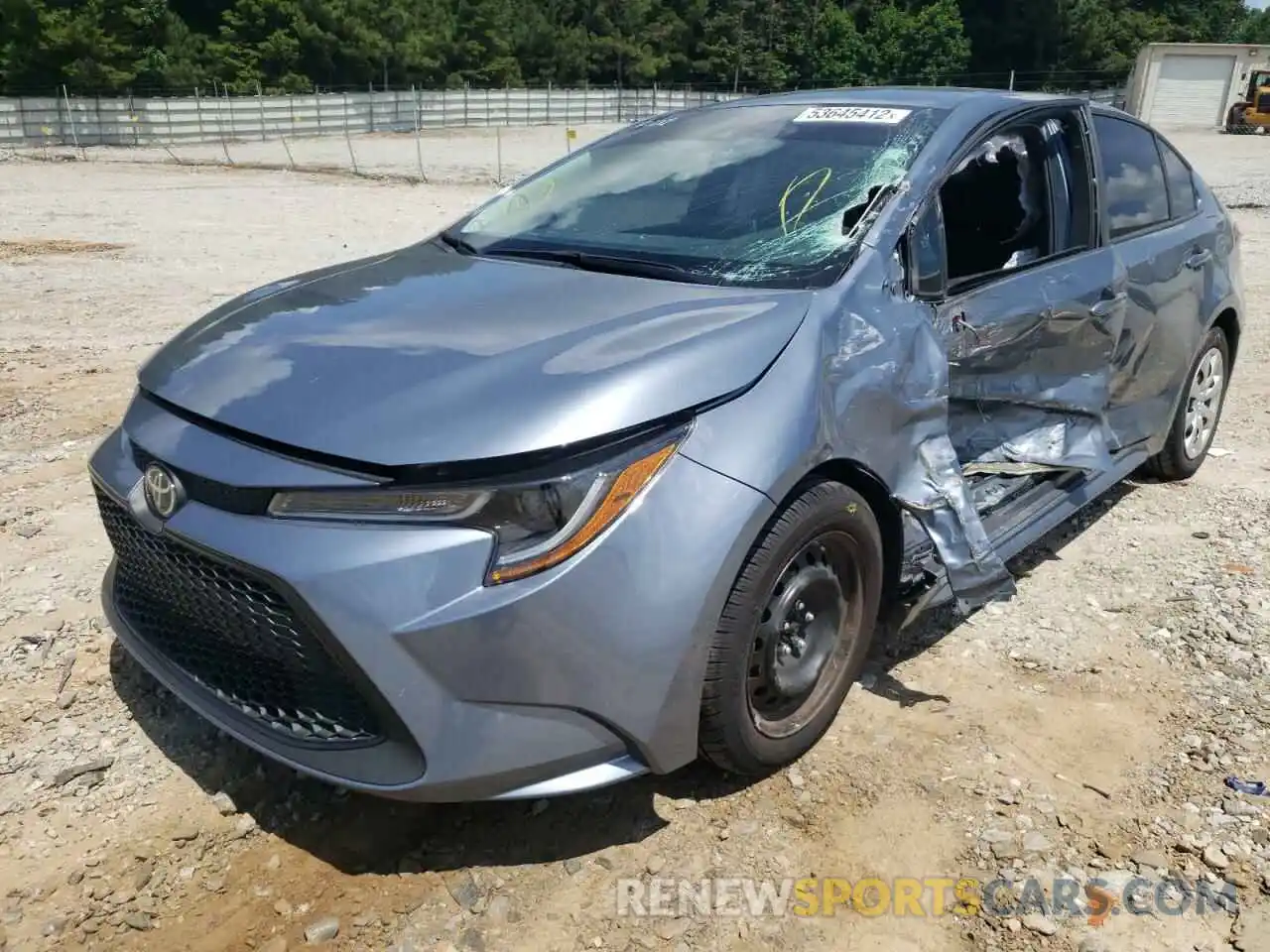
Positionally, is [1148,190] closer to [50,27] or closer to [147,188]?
[147,188]

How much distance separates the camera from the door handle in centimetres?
351

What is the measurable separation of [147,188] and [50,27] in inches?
1227

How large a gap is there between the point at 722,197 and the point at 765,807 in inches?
70.4

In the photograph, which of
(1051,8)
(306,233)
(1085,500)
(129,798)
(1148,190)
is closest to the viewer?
(129,798)

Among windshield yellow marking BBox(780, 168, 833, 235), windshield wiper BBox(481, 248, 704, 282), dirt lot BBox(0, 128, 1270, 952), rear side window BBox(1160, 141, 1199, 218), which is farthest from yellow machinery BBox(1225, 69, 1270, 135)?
windshield wiper BBox(481, 248, 704, 282)

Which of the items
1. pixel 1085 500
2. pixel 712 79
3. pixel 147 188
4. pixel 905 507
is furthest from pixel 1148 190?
pixel 712 79

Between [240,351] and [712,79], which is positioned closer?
[240,351]

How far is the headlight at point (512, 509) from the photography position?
1.99 meters

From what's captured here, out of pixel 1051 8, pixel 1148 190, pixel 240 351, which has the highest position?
pixel 1051 8

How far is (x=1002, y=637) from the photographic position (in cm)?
340

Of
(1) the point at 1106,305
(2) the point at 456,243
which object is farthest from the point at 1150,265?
(2) the point at 456,243

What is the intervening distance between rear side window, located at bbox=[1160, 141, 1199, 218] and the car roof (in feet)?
2.96

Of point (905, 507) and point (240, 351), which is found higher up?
point (240, 351)

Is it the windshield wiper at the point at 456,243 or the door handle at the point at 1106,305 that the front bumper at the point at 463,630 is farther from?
the door handle at the point at 1106,305
